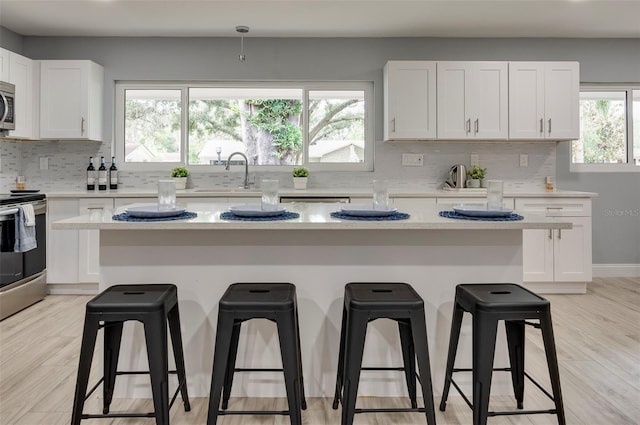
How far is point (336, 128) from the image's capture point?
15.4 feet

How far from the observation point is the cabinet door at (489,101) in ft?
13.8

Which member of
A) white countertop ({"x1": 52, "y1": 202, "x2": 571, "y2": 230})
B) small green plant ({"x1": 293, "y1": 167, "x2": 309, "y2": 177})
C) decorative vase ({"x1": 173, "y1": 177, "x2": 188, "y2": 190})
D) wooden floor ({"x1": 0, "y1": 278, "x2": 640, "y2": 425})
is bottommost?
wooden floor ({"x1": 0, "y1": 278, "x2": 640, "y2": 425})

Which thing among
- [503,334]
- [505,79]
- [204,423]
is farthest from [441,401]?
[505,79]

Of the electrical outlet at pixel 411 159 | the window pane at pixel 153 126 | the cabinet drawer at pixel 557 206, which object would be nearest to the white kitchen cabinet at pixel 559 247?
the cabinet drawer at pixel 557 206

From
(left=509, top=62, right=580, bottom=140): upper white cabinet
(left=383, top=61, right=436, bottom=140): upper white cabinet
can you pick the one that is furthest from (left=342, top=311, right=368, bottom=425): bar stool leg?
(left=509, top=62, right=580, bottom=140): upper white cabinet

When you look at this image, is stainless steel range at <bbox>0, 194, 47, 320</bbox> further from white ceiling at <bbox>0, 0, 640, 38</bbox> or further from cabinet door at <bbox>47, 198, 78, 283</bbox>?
white ceiling at <bbox>0, 0, 640, 38</bbox>

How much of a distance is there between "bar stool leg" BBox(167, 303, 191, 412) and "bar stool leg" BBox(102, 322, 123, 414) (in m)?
0.28

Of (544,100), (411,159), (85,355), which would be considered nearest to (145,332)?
(85,355)

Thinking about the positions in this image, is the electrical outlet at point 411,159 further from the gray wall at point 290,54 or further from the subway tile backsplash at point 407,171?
the gray wall at point 290,54

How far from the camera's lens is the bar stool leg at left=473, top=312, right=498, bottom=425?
1.71 m

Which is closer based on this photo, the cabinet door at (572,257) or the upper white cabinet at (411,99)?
the cabinet door at (572,257)

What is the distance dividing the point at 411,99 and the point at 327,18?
41.9 inches

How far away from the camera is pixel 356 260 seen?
2.16 metres

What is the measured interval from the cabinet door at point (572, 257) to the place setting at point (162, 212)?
3.38 metres
